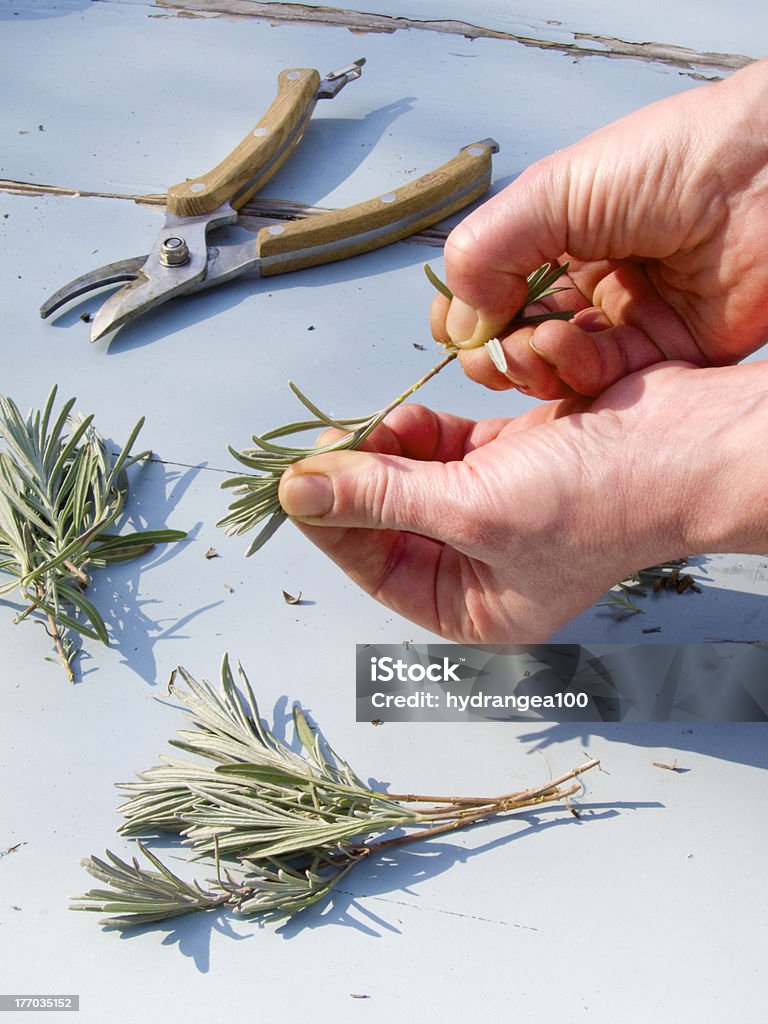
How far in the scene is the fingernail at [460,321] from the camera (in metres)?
0.99

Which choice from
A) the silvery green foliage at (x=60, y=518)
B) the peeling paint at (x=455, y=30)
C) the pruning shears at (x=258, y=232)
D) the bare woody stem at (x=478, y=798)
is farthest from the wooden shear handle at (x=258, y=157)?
the bare woody stem at (x=478, y=798)

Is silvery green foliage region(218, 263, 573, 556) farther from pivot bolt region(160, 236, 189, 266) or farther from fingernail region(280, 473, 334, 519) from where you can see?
pivot bolt region(160, 236, 189, 266)

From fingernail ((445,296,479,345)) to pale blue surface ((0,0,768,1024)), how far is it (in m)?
0.25

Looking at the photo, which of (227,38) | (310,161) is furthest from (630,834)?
(227,38)

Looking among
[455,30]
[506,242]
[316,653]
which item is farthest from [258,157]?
[316,653]

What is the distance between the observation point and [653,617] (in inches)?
43.5

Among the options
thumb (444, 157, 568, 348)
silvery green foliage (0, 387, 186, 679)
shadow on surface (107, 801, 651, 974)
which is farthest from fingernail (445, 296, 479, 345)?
shadow on surface (107, 801, 651, 974)

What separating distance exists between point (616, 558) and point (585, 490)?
0.08m

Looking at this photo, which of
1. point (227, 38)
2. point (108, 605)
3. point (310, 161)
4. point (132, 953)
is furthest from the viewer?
point (227, 38)

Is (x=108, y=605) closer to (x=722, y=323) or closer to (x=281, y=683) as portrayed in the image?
(x=281, y=683)

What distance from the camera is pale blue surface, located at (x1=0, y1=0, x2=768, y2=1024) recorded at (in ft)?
2.84

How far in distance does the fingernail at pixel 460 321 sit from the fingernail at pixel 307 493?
0.21 meters

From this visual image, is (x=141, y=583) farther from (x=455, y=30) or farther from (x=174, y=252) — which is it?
(x=455, y=30)

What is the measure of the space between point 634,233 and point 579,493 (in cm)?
27
